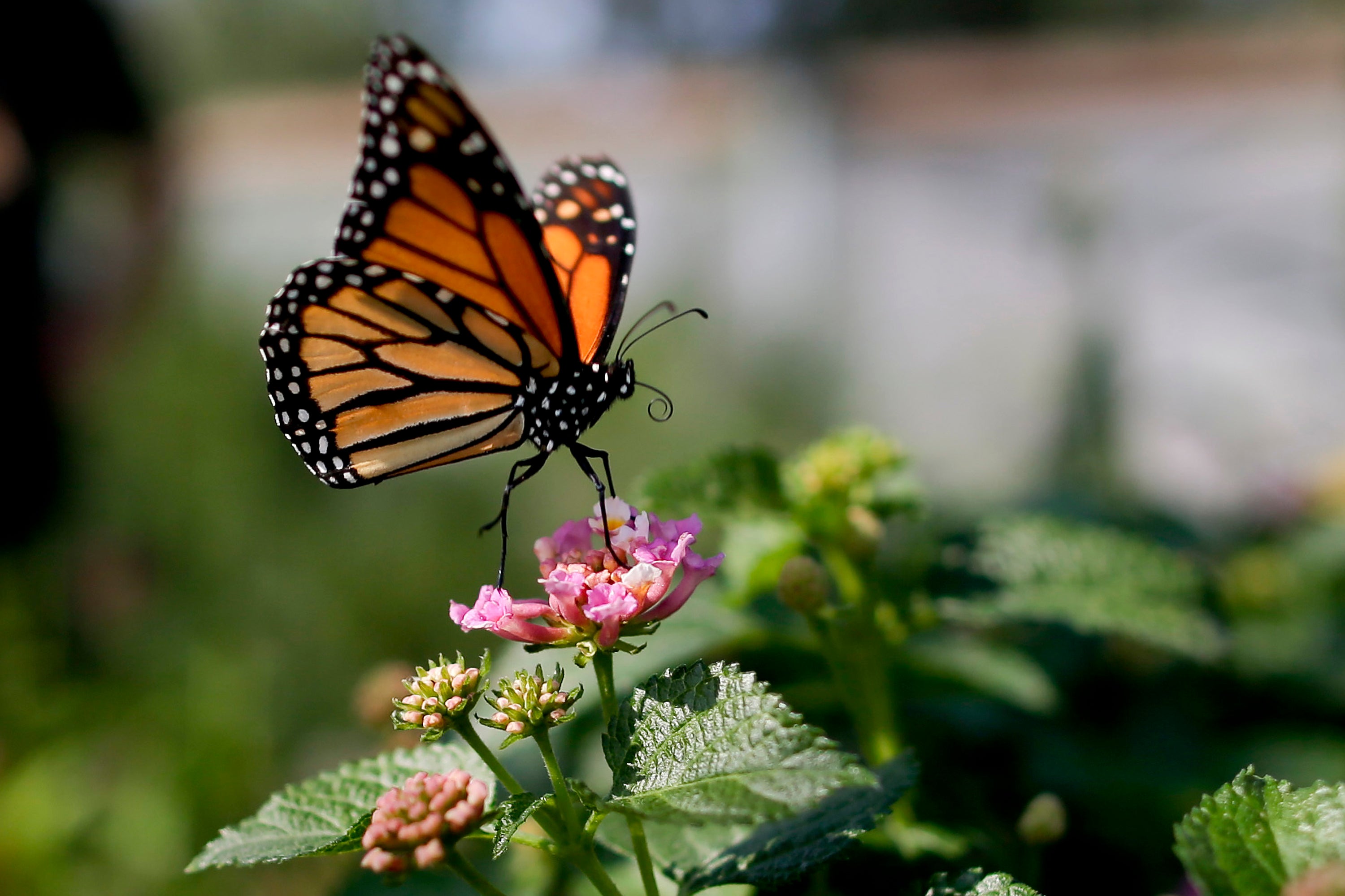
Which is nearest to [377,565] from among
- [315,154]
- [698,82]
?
[315,154]

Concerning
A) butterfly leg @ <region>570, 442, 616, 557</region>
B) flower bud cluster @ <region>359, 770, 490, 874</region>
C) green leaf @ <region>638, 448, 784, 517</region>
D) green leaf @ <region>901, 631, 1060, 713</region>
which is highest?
butterfly leg @ <region>570, 442, 616, 557</region>

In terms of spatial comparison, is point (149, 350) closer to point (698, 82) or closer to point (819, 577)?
point (698, 82)

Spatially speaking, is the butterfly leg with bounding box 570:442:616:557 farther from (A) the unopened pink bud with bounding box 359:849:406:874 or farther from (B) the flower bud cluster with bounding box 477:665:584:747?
(A) the unopened pink bud with bounding box 359:849:406:874

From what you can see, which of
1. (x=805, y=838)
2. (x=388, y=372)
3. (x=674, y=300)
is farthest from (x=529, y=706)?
(x=674, y=300)

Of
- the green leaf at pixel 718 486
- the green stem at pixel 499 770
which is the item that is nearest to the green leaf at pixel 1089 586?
the green leaf at pixel 718 486

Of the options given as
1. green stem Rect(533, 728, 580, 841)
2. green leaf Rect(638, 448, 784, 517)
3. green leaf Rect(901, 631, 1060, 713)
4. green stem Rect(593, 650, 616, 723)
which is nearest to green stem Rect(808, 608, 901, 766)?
green leaf Rect(901, 631, 1060, 713)

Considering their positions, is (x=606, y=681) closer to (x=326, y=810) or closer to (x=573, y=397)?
(x=326, y=810)

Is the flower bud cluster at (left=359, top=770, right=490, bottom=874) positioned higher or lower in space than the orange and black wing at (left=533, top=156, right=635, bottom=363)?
lower
